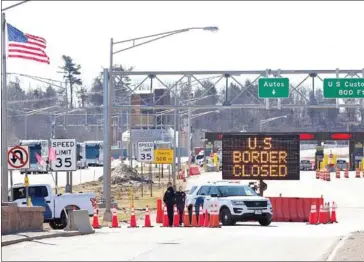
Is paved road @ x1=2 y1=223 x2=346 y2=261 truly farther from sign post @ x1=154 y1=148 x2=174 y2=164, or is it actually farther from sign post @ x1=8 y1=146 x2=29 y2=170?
sign post @ x1=154 y1=148 x2=174 y2=164

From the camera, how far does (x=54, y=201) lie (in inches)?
1405

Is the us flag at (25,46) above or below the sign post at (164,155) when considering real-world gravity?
above

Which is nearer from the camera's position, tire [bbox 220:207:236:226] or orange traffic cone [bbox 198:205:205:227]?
orange traffic cone [bbox 198:205:205:227]

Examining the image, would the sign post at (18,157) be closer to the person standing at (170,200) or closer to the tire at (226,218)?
the person standing at (170,200)

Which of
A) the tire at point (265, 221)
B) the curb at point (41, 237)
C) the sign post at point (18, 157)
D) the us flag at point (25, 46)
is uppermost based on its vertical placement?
the us flag at point (25, 46)

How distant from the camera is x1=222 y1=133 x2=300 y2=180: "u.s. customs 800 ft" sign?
39969 mm

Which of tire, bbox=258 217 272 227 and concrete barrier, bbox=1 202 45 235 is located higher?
concrete barrier, bbox=1 202 45 235

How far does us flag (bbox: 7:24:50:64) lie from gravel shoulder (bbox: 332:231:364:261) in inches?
452

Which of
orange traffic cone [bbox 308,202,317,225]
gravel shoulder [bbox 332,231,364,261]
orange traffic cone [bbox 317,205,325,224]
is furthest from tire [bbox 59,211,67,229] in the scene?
gravel shoulder [bbox 332,231,364,261]

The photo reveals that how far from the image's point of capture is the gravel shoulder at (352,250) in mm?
19927

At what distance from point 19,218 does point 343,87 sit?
26.9 meters

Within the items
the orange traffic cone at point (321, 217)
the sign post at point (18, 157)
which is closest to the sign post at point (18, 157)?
the sign post at point (18, 157)

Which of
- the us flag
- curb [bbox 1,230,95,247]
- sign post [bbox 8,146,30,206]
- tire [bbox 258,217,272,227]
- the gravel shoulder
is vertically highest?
the us flag

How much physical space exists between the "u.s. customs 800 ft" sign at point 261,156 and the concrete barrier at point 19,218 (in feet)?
46.8
